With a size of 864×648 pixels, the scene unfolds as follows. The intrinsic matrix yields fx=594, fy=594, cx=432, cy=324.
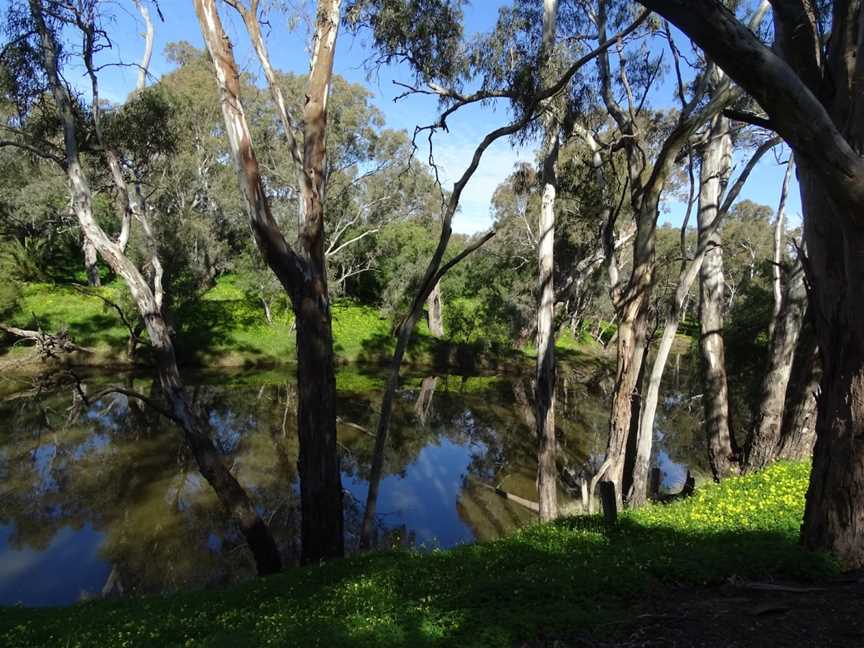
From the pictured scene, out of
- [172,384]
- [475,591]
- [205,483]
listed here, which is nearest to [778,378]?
[475,591]

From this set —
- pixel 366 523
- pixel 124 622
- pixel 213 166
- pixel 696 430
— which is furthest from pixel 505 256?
pixel 124 622

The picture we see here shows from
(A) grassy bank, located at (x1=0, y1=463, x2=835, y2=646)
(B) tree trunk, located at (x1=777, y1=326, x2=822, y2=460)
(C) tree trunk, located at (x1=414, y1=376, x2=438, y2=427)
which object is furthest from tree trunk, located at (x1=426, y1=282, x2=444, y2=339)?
(A) grassy bank, located at (x1=0, y1=463, x2=835, y2=646)

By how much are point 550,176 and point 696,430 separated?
44.6ft

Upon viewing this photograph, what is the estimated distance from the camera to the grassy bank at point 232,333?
72.7ft

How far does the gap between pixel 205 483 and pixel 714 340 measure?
1024 centimetres

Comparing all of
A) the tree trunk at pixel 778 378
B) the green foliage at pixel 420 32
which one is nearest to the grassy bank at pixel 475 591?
the tree trunk at pixel 778 378

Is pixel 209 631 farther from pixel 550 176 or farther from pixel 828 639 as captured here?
pixel 550 176

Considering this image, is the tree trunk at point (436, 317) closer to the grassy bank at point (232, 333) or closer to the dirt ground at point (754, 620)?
the grassy bank at point (232, 333)

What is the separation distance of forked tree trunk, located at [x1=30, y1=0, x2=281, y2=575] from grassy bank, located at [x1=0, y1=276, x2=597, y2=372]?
14.4 meters

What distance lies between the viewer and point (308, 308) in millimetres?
6734

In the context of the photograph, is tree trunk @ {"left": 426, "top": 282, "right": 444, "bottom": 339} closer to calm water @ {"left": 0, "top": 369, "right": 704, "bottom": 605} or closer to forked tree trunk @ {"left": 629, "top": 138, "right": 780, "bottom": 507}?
calm water @ {"left": 0, "top": 369, "right": 704, "bottom": 605}

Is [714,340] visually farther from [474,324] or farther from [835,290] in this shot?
[474,324]

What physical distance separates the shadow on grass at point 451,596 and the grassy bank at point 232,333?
1800cm

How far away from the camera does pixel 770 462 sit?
9.53 meters
